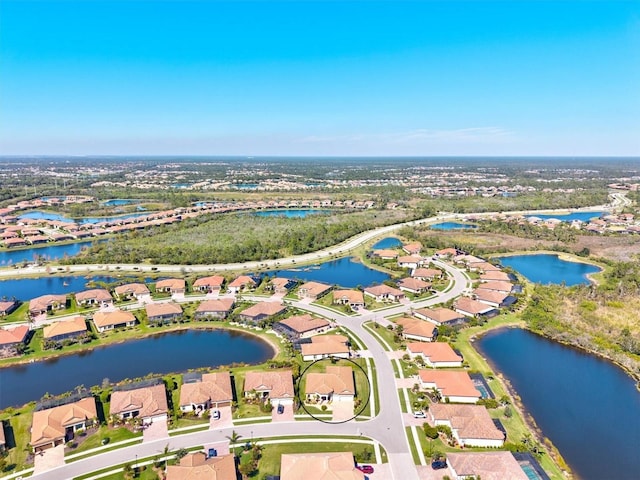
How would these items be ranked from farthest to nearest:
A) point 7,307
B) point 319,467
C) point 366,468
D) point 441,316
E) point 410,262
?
point 410,262 < point 7,307 < point 441,316 < point 366,468 < point 319,467

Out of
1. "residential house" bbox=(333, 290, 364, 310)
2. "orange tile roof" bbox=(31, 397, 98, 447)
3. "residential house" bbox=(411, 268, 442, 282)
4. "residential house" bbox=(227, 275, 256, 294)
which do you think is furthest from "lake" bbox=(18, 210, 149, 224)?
"orange tile roof" bbox=(31, 397, 98, 447)

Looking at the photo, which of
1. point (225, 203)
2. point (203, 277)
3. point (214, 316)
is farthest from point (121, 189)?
point (214, 316)

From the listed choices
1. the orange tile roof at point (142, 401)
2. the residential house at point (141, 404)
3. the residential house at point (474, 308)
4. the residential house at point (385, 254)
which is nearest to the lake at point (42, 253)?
the orange tile roof at point (142, 401)

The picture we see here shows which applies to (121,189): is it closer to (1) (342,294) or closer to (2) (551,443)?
(1) (342,294)

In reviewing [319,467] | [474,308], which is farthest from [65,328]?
[474,308]

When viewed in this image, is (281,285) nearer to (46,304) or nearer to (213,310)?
(213,310)

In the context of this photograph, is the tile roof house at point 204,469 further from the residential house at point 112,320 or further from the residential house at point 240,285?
the residential house at point 240,285
